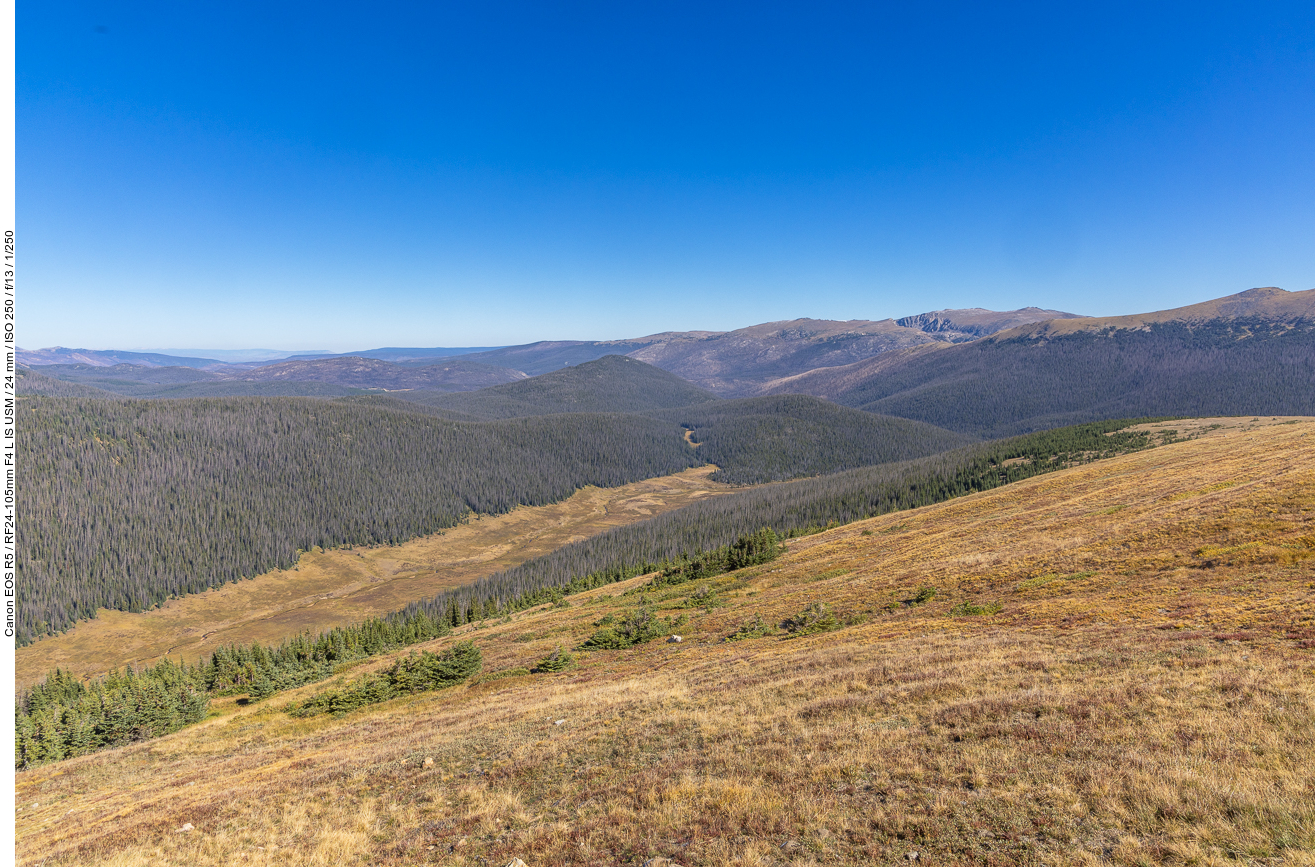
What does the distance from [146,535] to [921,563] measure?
204827mm

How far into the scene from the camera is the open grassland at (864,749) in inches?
424

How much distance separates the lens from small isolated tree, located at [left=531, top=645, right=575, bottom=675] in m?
39.6

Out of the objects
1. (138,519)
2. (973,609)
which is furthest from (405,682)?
(138,519)

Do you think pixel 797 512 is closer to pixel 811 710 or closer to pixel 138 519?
pixel 811 710

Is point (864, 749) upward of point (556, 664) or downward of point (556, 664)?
upward

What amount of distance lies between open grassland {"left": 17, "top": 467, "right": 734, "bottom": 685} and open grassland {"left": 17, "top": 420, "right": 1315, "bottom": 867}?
101 meters

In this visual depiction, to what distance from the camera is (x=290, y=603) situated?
141 meters

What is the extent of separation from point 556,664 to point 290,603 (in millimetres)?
139275

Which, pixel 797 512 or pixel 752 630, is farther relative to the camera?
pixel 797 512

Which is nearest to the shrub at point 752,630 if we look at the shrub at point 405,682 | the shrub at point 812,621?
the shrub at point 812,621

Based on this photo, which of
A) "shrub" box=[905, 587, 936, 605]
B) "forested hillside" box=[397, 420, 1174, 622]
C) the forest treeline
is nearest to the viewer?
"shrub" box=[905, 587, 936, 605]

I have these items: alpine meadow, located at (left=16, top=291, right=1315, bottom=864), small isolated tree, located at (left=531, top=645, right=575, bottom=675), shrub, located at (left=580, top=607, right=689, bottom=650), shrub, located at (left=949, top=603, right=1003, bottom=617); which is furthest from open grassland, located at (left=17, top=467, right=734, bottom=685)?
shrub, located at (left=949, top=603, right=1003, bottom=617)

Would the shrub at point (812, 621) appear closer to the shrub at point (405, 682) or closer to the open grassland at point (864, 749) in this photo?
the open grassland at point (864, 749)

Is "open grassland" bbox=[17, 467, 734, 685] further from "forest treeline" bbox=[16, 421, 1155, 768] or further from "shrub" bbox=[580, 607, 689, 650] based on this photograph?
"shrub" bbox=[580, 607, 689, 650]
